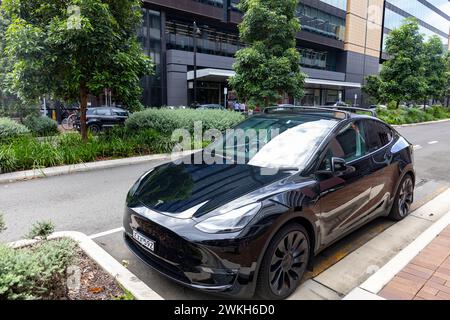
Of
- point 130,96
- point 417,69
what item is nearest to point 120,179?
point 130,96

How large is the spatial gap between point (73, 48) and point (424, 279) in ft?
29.0

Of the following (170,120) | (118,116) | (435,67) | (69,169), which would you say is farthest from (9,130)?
(435,67)

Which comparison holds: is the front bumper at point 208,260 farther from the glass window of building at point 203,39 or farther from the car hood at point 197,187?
→ the glass window of building at point 203,39

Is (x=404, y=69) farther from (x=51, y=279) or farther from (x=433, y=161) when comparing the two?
(x=51, y=279)

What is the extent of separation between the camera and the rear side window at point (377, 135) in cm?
433

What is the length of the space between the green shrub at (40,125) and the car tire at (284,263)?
13.7 meters

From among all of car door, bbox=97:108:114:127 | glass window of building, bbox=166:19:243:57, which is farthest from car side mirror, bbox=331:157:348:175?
glass window of building, bbox=166:19:243:57

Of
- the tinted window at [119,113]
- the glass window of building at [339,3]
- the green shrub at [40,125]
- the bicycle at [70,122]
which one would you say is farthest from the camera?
the glass window of building at [339,3]

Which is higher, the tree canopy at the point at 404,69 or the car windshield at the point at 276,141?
the tree canopy at the point at 404,69

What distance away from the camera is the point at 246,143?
160 inches

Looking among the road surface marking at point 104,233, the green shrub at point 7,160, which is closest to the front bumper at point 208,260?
the road surface marking at point 104,233

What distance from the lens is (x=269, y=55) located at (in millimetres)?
13516

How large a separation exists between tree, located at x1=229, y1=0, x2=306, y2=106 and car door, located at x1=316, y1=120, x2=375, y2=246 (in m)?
9.51
